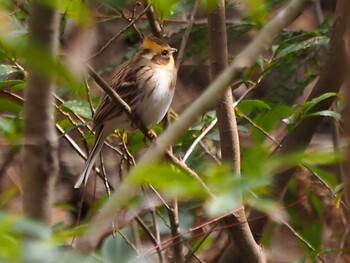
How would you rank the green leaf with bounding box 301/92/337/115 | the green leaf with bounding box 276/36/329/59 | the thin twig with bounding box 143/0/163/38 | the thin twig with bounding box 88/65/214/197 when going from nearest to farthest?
the thin twig with bounding box 88/65/214/197 < the thin twig with bounding box 143/0/163/38 < the green leaf with bounding box 301/92/337/115 < the green leaf with bounding box 276/36/329/59

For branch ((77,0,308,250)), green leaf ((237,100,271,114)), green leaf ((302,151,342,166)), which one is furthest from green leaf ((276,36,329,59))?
green leaf ((302,151,342,166))

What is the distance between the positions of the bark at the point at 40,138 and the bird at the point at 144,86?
2.12 meters

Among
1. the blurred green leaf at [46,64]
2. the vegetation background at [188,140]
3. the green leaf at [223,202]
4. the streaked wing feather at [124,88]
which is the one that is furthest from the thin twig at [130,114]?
the blurred green leaf at [46,64]

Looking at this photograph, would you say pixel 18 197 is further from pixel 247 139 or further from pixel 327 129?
pixel 327 129

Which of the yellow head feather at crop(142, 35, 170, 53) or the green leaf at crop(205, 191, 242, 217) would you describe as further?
the yellow head feather at crop(142, 35, 170, 53)

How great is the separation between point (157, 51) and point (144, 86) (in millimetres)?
154

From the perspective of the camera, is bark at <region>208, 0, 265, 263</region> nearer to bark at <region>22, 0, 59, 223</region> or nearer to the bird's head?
the bird's head

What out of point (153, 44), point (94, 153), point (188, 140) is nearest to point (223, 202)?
point (188, 140)

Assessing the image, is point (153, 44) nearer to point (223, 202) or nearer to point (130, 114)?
point (130, 114)

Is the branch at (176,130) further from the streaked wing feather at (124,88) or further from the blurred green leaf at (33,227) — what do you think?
the streaked wing feather at (124,88)

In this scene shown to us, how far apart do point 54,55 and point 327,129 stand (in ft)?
14.2

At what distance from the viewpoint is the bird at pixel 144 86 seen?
11.4 ft

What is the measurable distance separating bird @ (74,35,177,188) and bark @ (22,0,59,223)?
212cm

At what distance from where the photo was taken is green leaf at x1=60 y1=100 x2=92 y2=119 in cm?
303
